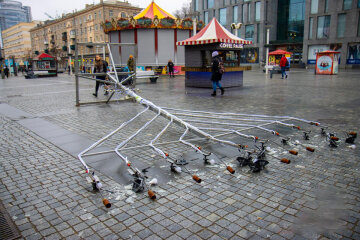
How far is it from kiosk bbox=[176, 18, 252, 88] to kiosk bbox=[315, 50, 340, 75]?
44.4ft

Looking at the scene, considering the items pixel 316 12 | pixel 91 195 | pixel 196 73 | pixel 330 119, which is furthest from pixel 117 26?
pixel 316 12

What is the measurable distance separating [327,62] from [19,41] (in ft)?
472

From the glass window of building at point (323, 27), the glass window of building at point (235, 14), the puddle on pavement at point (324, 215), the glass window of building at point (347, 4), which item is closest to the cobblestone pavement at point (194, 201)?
the puddle on pavement at point (324, 215)

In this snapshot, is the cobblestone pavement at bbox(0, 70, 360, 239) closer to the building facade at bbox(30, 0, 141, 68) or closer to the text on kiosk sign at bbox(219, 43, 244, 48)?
the text on kiosk sign at bbox(219, 43, 244, 48)

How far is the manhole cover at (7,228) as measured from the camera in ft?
8.81

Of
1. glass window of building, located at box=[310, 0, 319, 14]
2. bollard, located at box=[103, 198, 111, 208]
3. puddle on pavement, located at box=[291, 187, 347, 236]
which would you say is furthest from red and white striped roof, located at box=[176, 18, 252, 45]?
glass window of building, located at box=[310, 0, 319, 14]

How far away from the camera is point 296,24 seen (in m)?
55.5

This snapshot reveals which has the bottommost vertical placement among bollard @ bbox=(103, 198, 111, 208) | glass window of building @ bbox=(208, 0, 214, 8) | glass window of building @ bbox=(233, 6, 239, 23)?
bollard @ bbox=(103, 198, 111, 208)

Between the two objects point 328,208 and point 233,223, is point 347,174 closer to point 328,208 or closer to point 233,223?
point 328,208

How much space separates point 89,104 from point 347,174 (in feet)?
29.7

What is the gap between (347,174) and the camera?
13.1ft

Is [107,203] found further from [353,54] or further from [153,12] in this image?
[353,54]

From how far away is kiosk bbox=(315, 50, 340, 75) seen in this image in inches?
1025

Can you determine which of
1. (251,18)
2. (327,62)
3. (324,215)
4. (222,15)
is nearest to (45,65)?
(327,62)
